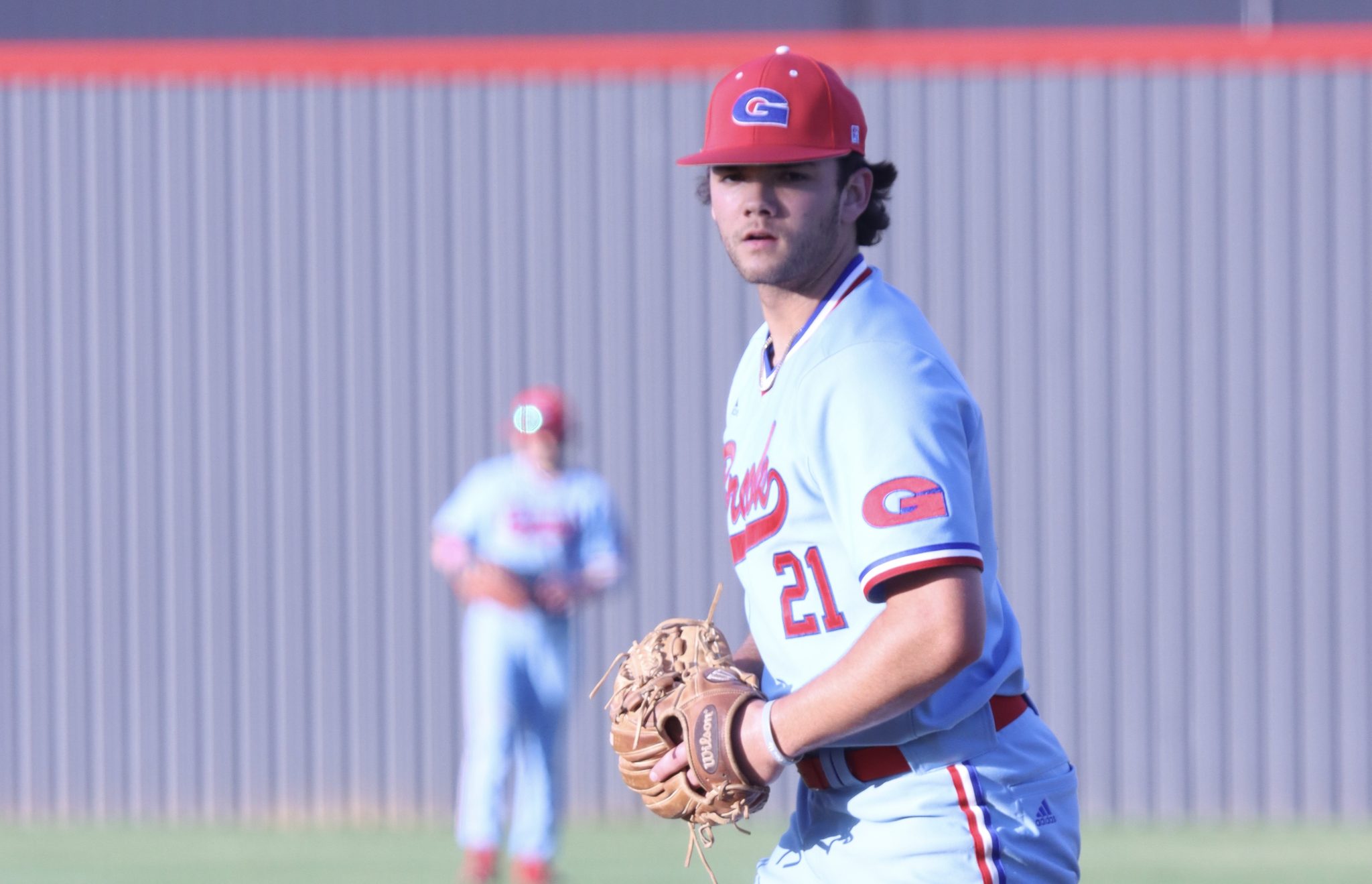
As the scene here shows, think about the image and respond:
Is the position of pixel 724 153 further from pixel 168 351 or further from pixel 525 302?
pixel 168 351

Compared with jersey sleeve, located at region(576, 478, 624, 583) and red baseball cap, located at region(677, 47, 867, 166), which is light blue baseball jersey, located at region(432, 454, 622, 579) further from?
red baseball cap, located at region(677, 47, 867, 166)

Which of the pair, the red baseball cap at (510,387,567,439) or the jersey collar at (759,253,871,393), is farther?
the red baseball cap at (510,387,567,439)

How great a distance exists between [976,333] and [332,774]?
14.3 ft

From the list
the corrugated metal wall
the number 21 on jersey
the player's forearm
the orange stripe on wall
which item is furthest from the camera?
the orange stripe on wall

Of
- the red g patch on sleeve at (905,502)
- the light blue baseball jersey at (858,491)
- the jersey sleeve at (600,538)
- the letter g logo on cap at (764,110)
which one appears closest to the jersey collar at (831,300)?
Answer: the light blue baseball jersey at (858,491)

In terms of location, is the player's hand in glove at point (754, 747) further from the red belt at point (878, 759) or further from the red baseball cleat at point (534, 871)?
the red baseball cleat at point (534, 871)

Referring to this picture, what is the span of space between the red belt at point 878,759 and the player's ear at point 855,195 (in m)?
0.78

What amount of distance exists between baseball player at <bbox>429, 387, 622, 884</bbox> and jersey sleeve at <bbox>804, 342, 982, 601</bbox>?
5.31 metres

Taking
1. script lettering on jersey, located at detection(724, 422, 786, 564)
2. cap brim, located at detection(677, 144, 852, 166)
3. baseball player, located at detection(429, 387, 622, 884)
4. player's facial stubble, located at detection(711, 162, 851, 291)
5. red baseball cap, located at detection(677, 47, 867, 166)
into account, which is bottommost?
baseball player, located at detection(429, 387, 622, 884)

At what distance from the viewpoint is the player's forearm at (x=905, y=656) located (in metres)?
2.02

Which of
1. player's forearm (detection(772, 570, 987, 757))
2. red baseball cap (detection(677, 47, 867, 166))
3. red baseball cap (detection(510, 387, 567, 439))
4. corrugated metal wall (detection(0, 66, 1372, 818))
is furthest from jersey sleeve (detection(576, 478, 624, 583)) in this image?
player's forearm (detection(772, 570, 987, 757))

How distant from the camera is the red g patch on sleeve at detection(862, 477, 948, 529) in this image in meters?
2.06

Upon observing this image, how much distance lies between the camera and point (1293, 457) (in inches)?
342

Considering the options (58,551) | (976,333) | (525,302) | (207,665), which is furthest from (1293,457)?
(58,551)
